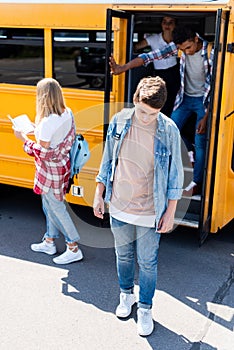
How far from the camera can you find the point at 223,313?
144 inches

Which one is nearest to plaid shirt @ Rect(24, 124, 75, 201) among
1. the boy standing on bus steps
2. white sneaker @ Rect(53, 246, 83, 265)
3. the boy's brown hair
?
white sneaker @ Rect(53, 246, 83, 265)

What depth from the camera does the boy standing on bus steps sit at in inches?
121

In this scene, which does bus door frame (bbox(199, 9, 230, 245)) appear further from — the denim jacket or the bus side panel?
the denim jacket

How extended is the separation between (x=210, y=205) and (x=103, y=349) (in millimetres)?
1603

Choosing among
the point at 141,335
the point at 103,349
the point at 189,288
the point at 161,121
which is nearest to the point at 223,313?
the point at 189,288

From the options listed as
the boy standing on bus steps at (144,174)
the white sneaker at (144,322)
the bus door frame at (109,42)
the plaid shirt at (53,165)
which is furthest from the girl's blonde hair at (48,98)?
the white sneaker at (144,322)

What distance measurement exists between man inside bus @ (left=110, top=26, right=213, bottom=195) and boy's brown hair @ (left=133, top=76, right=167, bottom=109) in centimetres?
126

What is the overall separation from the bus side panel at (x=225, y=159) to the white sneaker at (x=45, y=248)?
55.4 inches

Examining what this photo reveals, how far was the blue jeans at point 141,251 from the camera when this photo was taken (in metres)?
3.25

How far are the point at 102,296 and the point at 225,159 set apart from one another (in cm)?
150

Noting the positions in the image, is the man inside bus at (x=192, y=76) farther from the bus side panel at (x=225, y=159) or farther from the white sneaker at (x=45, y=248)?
the white sneaker at (x=45, y=248)

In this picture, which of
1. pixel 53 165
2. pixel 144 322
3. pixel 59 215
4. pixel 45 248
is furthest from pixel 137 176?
pixel 45 248

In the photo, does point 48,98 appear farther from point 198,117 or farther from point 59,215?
point 198,117

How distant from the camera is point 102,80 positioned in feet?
15.6
